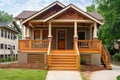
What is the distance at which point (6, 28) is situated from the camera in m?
56.2

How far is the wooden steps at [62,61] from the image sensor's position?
21214 mm

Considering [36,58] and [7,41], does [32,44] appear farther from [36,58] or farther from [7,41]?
[7,41]

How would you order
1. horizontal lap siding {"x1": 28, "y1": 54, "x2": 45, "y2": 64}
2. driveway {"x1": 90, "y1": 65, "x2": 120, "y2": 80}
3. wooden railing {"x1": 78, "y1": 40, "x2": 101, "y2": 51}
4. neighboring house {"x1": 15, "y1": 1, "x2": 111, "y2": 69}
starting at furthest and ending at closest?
1. wooden railing {"x1": 78, "y1": 40, "x2": 101, "y2": 51}
2. horizontal lap siding {"x1": 28, "y1": 54, "x2": 45, "y2": 64}
3. neighboring house {"x1": 15, "y1": 1, "x2": 111, "y2": 69}
4. driveway {"x1": 90, "y1": 65, "x2": 120, "y2": 80}

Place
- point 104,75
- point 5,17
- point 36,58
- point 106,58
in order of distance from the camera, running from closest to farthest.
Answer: point 104,75, point 106,58, point 36,58, point 5,17

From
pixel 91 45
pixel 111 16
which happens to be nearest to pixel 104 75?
pixel 91 45

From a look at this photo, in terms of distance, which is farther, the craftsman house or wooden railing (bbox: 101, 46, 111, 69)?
the craftsman house

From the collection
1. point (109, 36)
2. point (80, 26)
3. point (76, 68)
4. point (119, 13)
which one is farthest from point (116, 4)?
point (76, 68)

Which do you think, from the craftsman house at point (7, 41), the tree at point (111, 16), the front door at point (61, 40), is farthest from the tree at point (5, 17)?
the front door at point (61, 40)

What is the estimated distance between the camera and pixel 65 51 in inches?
997

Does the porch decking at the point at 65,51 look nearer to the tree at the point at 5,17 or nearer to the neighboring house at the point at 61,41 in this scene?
the neighboring house at the point at 61,41

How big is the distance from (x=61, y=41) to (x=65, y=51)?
4595mm

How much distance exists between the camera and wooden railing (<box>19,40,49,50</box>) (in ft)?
84.1

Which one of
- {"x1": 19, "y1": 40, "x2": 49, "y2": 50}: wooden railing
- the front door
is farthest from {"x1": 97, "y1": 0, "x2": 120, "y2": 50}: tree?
{"x1": 19, "y1": 40, "x2": 49, "y2": 50}: wooden railing

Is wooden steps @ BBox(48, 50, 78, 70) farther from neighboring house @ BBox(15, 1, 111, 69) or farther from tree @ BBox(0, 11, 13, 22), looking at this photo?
tree @ BBox(0, 11, 13, 22)
